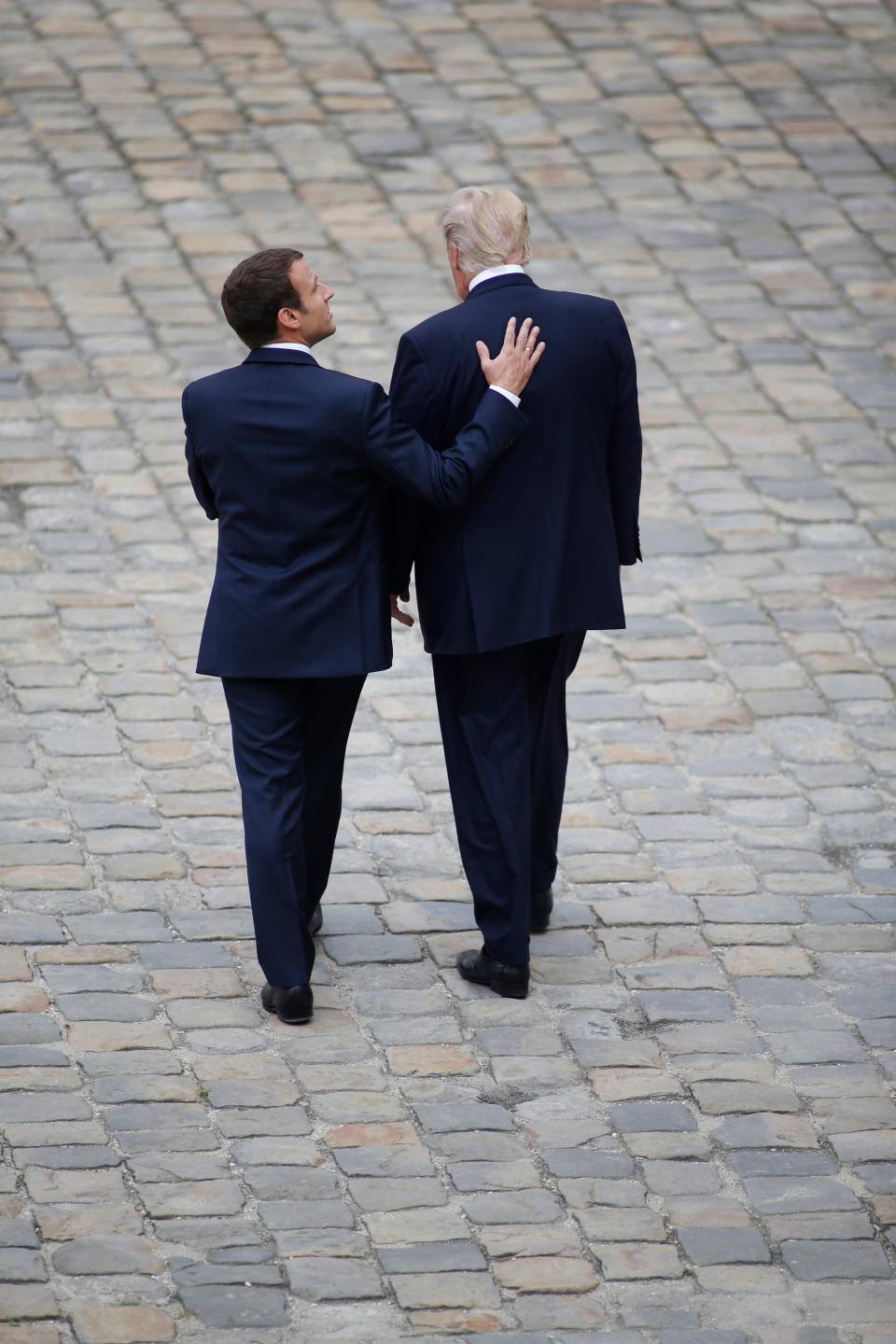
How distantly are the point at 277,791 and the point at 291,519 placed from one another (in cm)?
64

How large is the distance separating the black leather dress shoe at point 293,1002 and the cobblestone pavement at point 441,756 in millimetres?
56

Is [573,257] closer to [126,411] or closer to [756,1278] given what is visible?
[126,411]

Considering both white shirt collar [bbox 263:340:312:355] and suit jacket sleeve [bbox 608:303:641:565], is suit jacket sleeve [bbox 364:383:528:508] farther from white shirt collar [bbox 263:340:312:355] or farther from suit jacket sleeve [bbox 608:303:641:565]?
suit jacket sleeve [bbox 608:303:641:565]

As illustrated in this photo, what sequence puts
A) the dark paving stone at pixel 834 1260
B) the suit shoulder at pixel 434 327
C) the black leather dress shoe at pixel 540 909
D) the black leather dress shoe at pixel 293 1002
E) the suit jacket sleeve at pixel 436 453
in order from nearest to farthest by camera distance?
the dark paving stone at pixel 834 1260 → the suit jacket sleeve at pixel 436 453 → the suit shoulder at pixel 434 327 → the black leather dress shoe at pixel 293 1002 → the black leather dress shoe at pixel 540 909

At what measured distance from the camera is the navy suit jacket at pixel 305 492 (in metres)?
4.04

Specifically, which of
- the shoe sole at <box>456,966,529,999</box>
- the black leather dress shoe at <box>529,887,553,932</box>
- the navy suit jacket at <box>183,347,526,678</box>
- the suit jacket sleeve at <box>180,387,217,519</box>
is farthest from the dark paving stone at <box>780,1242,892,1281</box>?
the suit jacket sleeve at <box>180,387,217,519</box>

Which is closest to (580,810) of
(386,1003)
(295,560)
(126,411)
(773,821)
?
(773,821)

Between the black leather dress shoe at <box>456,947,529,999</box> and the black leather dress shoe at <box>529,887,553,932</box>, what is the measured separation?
0.93 ft

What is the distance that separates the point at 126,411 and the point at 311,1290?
5.04 meters

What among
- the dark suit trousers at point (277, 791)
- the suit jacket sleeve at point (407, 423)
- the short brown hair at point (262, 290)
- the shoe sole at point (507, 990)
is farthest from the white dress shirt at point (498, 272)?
the shoe sole at point (507, 990)

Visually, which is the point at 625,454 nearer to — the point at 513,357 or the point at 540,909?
the point at 513,357

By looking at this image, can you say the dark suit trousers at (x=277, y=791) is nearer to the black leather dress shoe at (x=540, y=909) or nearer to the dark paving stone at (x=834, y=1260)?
the black leather dress shoe at (x=540, y=909)

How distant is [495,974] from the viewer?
14.6 feet

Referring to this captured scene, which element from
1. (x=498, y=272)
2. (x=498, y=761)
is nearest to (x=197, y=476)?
(x=498, y=272)
